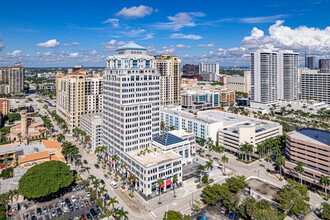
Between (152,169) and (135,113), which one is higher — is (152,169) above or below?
below

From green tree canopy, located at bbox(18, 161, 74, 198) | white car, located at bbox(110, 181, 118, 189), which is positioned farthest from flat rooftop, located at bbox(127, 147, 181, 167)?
green tree canopy, located at bbox(18, 161, 74, 198)

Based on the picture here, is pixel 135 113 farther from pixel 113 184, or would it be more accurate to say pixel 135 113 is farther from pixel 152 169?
pixel 113 184

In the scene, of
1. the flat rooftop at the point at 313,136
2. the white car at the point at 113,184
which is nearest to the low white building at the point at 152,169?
the white car at the point at 113,184

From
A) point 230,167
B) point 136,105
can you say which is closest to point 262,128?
point 230,167

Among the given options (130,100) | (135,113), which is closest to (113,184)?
(135,113)

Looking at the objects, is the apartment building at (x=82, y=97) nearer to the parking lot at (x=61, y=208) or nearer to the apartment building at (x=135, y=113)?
the apartment building at (x=135, y=113)

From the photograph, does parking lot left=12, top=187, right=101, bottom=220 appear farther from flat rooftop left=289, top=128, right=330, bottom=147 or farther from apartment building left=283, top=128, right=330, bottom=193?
flat rooftop left=289, top=128, right=330, bottom=147
